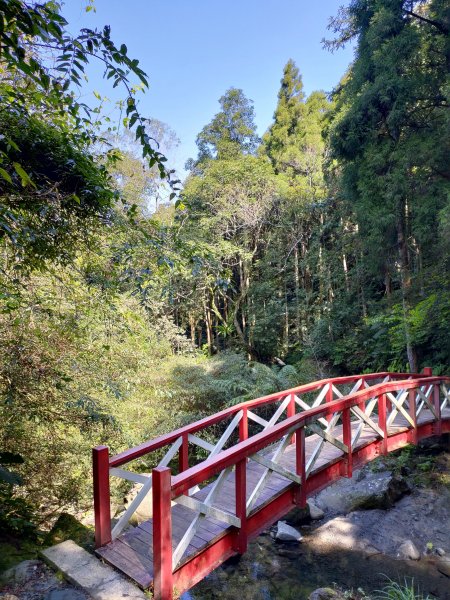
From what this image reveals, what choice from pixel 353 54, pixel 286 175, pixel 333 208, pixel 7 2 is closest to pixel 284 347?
pixel 333 208

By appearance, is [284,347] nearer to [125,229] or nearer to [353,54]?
→ [353,54]

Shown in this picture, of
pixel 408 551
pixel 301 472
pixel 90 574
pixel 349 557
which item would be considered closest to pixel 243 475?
pixel 301 472

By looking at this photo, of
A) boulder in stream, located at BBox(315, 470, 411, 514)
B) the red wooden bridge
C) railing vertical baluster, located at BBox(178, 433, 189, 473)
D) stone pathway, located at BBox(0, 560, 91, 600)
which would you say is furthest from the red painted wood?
boulder in stream, located at BBox(315, 470, 411, 514)

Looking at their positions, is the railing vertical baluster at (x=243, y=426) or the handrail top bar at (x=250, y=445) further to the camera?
the railing vertical baluster at (x=243, y=426)

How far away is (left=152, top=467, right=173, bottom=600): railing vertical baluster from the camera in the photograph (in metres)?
2.41

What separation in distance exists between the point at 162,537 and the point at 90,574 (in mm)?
618

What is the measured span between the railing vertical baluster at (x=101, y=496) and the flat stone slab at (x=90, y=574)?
0.16 meters

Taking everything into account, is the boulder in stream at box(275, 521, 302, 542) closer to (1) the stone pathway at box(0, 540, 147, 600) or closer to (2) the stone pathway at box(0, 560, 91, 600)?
(1) the stone pathway at box(0, 540, 147, 600)

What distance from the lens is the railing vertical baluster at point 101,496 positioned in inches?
114

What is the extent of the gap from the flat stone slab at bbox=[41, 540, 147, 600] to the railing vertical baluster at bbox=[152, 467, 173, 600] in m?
0.13

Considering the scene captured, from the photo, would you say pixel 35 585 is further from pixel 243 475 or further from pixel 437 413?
pixel 437 413

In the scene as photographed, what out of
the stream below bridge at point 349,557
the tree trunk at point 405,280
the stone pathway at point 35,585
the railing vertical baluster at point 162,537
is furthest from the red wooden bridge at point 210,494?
the tree trunk at point 405,280

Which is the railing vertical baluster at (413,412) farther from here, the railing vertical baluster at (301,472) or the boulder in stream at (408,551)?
the railing vertical baluster at (301,472)

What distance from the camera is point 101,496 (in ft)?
9.49
